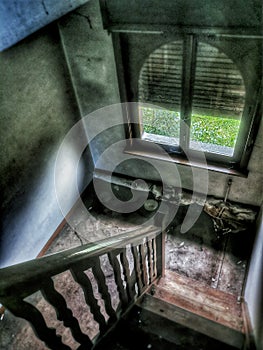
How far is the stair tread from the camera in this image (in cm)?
231

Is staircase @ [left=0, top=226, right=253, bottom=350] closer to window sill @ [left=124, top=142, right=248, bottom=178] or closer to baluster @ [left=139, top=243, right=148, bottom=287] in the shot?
baluster @ [left=139, top=243, right=148, bottom=287]

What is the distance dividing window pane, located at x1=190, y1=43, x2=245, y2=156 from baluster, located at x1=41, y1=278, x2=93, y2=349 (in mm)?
2623

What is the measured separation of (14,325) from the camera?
9.88 feet

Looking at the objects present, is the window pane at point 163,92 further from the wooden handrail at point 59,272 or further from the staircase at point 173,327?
the staircase at point 173,327

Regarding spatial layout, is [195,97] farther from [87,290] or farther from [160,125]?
[87,290]

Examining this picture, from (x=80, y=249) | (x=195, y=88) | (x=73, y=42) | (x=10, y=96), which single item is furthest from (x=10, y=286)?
(x=73, y=42)

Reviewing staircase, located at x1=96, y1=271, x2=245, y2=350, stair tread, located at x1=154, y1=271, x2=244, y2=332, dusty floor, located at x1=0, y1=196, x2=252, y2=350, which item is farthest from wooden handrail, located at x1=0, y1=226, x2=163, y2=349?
dusty floor, located at x1=0, y1=196, x2=252, y2=350

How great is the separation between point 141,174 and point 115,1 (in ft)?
8.01

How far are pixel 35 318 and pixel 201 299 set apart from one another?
2126 mm

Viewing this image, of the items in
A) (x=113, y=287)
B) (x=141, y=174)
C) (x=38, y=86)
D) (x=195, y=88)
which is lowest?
(x=113, y=287)

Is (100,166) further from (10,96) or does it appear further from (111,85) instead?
(10,96)

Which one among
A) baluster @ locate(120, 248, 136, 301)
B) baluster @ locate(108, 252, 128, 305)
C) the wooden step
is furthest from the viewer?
the wooden step

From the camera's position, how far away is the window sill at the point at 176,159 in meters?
3.54

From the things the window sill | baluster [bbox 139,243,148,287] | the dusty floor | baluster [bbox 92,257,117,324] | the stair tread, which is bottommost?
the dusty floor
